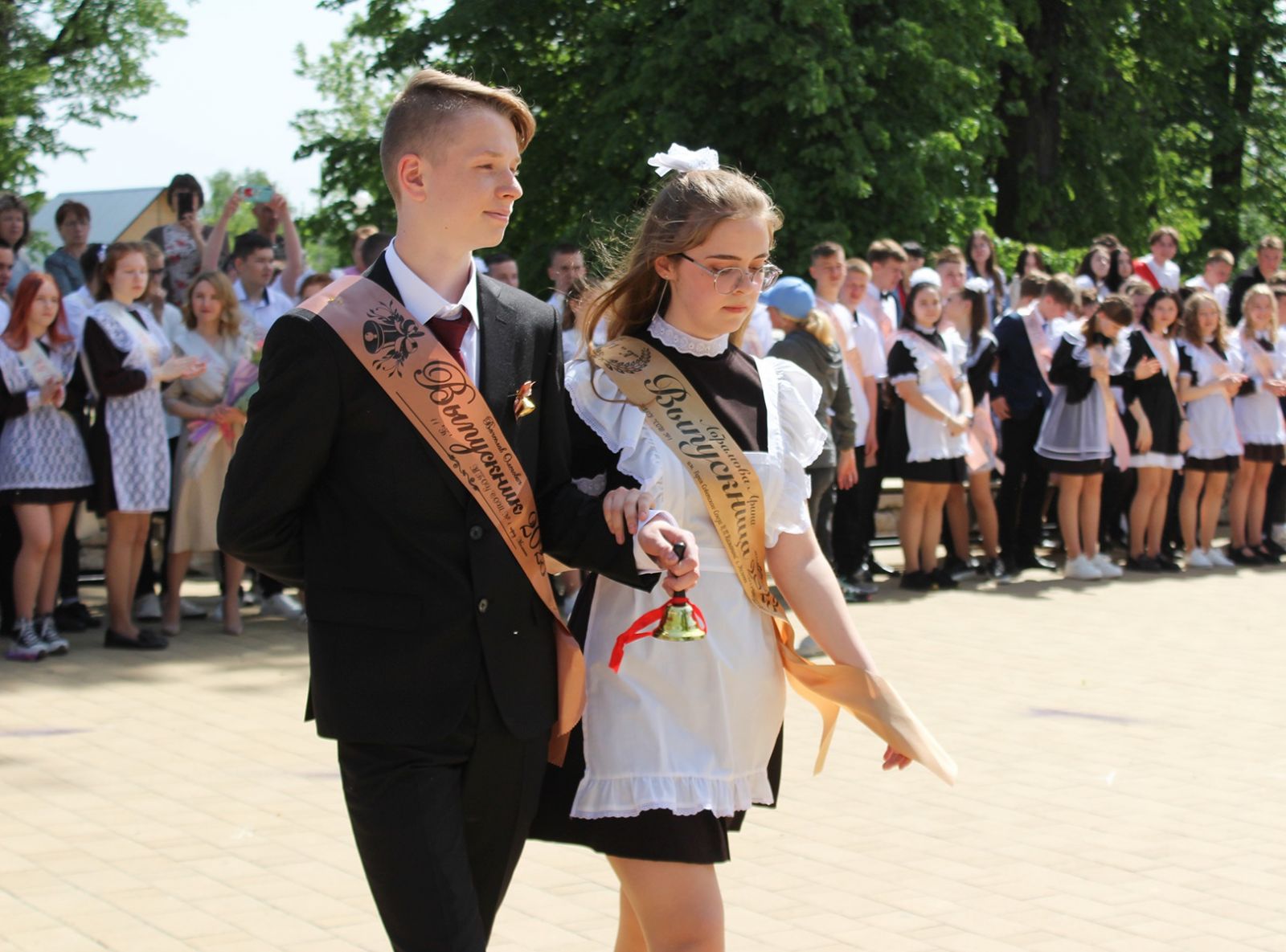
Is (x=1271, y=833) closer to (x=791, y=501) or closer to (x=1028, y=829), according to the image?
(x=1028, y=829)

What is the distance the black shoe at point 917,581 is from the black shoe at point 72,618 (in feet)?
17.3

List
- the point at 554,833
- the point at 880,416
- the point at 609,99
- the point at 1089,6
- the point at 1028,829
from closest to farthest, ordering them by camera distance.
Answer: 1. the point at 554,833
2. the point at 1028,829
3. the point at 880,416
4. the point at 609,99
5. the point at 1089,6

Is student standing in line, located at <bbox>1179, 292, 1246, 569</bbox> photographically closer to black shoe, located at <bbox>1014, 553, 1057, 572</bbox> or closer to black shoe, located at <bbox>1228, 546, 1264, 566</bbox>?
black shoe, located at <bbox>1228, 546, 1264, 566</bbox>

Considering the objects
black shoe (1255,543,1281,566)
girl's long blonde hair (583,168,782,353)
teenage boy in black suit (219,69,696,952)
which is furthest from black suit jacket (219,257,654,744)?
black shoe (1255,543,1281,566)

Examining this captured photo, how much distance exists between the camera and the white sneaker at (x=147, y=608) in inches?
380

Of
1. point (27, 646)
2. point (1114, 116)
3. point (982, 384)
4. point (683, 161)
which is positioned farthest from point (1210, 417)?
point (1114, 116)

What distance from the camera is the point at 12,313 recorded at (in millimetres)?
8547

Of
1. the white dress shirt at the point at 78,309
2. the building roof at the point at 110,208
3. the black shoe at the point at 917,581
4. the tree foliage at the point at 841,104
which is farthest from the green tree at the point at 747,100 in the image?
the building roof at the point at 110,208

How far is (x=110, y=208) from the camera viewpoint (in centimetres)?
3186

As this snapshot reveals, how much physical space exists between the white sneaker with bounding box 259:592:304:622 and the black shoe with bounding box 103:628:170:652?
1.16 metres

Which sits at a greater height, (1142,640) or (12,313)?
(12,313)

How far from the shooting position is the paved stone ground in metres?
4.80

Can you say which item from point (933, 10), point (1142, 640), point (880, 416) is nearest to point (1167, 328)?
point (880, 416)

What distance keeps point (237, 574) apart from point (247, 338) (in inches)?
52.2
